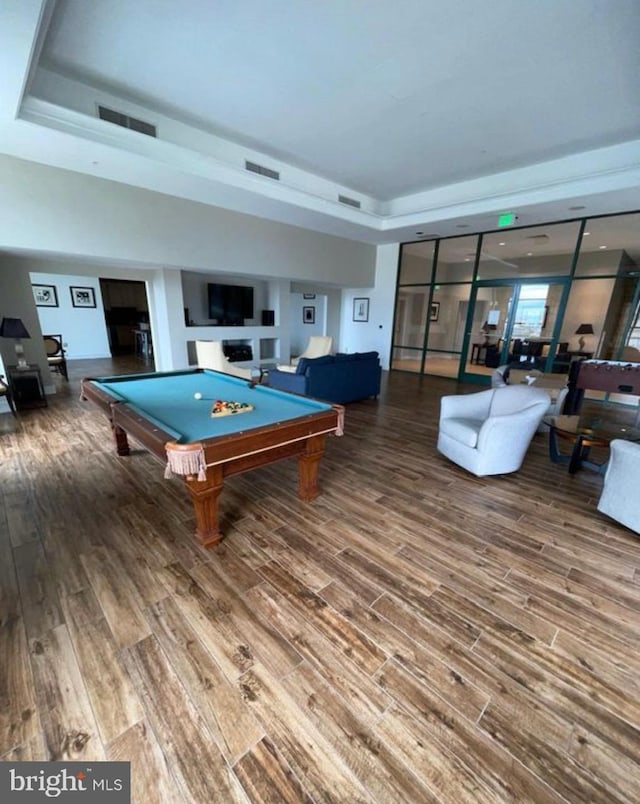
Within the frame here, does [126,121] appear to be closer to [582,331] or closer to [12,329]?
[12,329]

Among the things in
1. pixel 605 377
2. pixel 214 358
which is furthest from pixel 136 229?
pixel 605 377

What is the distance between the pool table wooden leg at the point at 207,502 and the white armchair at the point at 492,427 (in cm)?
235

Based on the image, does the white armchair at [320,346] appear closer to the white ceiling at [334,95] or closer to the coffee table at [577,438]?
the white ceiling at [334,95]

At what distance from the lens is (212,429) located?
2.26 m

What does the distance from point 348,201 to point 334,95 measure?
2.74 m

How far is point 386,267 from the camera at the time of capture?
881cm

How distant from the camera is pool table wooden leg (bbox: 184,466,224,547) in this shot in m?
2.06

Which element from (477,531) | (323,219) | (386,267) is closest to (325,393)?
(477,531)

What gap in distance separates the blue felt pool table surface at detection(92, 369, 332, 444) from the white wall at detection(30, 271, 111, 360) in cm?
754

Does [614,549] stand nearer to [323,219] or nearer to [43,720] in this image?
[43,720]

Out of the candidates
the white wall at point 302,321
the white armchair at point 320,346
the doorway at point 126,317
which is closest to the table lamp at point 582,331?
the white armchair at point 320,346

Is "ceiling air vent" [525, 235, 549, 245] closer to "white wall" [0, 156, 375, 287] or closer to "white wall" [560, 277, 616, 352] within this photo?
→ "white wall" [560, 277, 616, 352]

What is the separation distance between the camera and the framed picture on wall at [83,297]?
30.4ft
